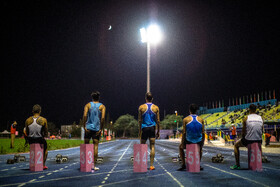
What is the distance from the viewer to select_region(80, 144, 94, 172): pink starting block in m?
6.95

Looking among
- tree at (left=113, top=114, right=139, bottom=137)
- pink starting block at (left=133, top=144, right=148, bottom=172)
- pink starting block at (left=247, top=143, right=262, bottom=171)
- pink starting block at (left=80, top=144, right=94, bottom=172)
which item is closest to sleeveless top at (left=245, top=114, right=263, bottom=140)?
pink starting block at (left=247, top=143, right=262, bottom=171)

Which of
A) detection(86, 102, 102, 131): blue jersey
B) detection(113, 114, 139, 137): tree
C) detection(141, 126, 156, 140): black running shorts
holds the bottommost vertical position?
detection(113, 114, 139, 137): tree

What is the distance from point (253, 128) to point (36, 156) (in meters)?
6.33

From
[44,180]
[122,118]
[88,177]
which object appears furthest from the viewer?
[122,118]

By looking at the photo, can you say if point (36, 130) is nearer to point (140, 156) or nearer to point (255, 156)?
point (140, 156)

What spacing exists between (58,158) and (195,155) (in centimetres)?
566

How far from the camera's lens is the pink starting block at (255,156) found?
7.25m

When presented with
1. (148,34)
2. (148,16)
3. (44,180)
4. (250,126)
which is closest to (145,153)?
(44,180)

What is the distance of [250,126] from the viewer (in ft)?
24.4

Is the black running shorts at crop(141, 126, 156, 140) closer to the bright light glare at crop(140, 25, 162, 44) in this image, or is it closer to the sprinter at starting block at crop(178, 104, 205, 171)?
the sprinter at starting block at crop(178, 104, 205, 171)

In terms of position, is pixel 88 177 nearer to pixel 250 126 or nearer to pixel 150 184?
pixel 150 184

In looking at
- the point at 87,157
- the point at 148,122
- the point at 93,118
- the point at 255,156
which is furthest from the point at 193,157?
the point at 93,118

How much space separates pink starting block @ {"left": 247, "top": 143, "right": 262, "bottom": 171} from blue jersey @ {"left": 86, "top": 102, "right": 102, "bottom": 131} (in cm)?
445

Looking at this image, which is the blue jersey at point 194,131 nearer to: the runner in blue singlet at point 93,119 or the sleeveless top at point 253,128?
A: the sleeveless top at point 253,128
